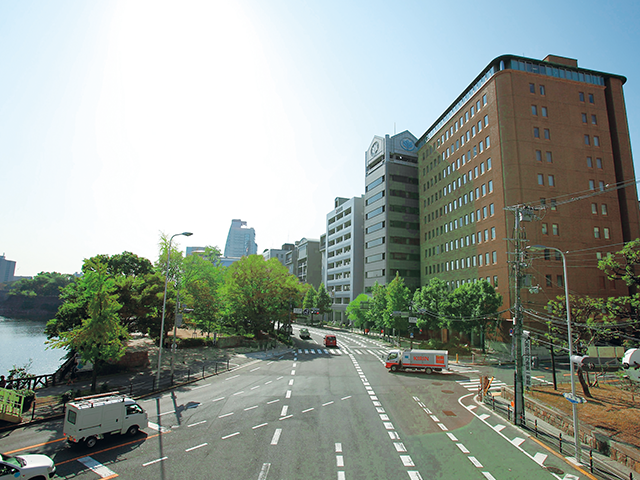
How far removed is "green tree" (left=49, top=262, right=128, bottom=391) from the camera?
22938mm

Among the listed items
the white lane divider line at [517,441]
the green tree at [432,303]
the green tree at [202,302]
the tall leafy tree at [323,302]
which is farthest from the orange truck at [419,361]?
the tall leafy tree at [323,302]

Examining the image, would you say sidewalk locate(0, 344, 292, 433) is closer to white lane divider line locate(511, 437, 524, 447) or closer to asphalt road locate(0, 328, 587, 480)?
asphalt road locate(0, 328, 587, 480)

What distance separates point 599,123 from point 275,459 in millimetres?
69656

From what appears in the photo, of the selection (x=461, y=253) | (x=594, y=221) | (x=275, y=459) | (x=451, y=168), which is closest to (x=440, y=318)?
(x=461, y=253)

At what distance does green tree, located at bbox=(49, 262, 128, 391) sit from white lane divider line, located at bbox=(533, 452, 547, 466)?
2525cm

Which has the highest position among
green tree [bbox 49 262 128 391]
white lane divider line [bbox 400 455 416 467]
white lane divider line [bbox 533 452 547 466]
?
green tree [bbox 49 262 128 391]

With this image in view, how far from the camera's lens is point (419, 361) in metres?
34.8

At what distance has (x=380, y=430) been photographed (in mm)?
17594

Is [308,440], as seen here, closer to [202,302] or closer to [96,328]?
[96,328]

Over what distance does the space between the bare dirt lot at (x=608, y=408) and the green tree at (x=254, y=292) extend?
3676cm

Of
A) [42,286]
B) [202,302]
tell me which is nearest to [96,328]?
[202,302]

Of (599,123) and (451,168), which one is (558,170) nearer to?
(599,123)

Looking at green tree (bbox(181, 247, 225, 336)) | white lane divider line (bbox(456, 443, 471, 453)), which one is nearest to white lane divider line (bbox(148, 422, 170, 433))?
white lane divider line (bbox(456, 443, 471, 453))

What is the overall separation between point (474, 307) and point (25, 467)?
47816 millimetres
